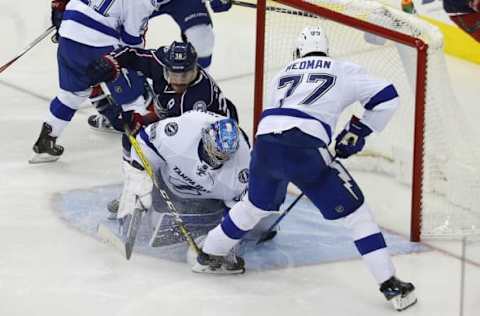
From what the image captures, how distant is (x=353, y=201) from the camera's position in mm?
4234

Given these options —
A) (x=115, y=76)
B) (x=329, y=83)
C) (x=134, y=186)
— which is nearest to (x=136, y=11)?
(x=115, y=76)

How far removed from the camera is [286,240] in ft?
16.0

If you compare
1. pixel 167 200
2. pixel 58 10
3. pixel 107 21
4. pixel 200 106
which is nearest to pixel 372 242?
pixel 167 200

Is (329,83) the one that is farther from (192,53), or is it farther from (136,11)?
(136,11)

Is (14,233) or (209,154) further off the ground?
(209,154)

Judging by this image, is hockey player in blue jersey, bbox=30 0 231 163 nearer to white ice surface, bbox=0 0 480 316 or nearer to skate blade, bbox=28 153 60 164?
skate blade, bbox=28 153 60 164

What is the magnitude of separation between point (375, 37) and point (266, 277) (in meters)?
0.99

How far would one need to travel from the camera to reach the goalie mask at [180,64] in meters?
4.81

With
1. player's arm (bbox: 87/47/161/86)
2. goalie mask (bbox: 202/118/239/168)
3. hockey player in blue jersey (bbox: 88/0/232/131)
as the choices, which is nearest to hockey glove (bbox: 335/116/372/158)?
goalie mask (bbox: 202/118/239/168)

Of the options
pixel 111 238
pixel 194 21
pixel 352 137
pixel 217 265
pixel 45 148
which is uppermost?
pixel 352 137

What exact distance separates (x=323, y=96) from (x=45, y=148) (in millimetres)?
1867

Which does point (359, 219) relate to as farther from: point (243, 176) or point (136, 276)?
point (136, 276)

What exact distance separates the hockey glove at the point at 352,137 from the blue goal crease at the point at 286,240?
1.65 feet

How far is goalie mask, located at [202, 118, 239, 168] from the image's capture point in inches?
176
